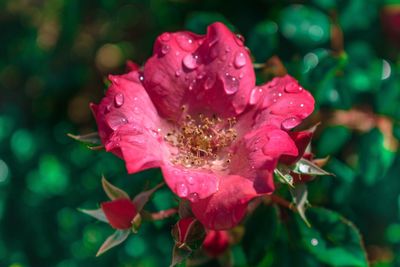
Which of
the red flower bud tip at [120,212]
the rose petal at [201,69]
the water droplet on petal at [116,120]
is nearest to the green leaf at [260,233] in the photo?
the rose petal at [201,69]

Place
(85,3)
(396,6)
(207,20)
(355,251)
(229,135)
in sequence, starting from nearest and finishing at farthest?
(229,135), (355,251), (207,20), (396,6), (85,3)

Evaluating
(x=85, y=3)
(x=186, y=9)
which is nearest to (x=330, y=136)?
(x=186, y=9)

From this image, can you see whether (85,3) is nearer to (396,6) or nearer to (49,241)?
(49,241)

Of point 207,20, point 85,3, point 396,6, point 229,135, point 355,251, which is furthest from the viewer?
point 85,3

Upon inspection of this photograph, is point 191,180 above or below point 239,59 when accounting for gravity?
below

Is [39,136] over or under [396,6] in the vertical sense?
under

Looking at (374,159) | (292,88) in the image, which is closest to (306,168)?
(292,88)

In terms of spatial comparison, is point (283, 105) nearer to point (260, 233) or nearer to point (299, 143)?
point (299, 143)

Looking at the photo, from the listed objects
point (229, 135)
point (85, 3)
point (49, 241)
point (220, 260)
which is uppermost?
point (229, 135)

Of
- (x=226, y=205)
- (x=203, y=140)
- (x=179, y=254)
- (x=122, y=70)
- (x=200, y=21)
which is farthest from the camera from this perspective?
(x=122, y=70)
